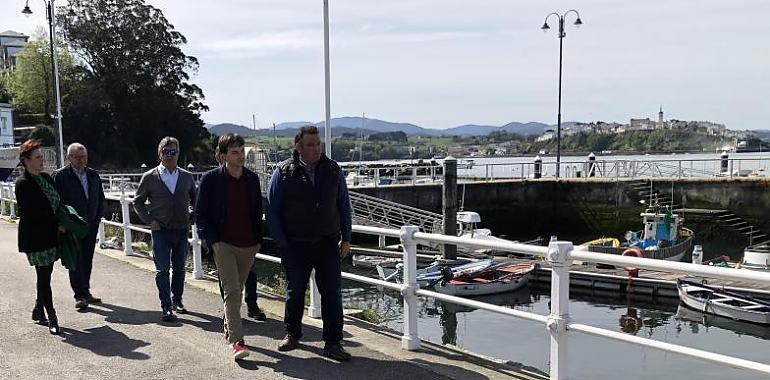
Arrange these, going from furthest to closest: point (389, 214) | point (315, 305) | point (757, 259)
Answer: point (389, 214), point (757, 259), point (315, 305)

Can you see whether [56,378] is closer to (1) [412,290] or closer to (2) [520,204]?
(1) [412,290]

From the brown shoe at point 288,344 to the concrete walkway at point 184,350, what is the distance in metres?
0.05

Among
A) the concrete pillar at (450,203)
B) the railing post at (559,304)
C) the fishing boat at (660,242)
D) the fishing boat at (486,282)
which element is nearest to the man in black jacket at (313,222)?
the railing post at (559,304)

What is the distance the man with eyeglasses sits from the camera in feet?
23.3

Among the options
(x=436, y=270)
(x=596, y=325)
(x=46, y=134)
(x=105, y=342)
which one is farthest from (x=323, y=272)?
(x=46, y=134)

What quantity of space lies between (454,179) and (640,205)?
1468cm

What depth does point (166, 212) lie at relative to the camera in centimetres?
714

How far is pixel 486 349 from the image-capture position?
1405cm

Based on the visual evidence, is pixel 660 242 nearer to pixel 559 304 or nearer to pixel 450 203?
pixel 450 203

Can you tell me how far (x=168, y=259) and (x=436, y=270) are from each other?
13641 millimetres

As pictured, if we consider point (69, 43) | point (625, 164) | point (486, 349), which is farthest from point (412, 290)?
point (69, 43)

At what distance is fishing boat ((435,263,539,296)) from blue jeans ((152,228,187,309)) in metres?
12.5

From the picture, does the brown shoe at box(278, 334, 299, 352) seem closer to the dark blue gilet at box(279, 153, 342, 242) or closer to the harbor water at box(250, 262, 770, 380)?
the dark blue gilet at box(279, 153, 342, 242)

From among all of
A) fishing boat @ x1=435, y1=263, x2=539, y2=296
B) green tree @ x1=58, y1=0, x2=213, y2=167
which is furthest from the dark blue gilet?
green tree @ x1=58, y1=0, x2=213, y2=167
